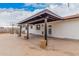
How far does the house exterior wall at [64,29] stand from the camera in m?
7.33

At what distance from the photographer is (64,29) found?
7598 millimetres

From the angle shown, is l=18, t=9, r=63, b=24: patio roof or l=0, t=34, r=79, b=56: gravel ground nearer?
l=0, t=34, r=79, b=56: gravel ground

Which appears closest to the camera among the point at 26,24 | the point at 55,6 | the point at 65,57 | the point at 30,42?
the point at 65,57

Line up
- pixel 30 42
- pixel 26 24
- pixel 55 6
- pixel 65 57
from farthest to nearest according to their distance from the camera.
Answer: pixel 26 24 < pixel 30 42 < pixel 55 6 < pixel 65 57

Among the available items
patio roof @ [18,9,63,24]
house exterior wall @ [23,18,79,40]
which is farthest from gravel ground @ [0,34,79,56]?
patio roof @ [18,9,63,24]

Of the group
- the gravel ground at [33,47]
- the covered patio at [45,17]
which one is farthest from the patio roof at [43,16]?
the gravel ground at [33,47]

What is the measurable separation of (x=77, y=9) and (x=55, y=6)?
765 millimetres

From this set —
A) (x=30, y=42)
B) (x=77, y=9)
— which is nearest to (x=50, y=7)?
(x=77, y=9)

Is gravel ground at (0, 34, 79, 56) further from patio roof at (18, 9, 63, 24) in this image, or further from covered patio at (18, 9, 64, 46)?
patio roof at (18, 9, 63, 24)

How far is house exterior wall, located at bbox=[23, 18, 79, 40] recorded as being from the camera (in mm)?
7332

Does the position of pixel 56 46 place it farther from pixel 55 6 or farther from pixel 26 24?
pixel 26 24

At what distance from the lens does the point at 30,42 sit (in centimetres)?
764

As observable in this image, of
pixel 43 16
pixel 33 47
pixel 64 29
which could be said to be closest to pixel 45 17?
pixel 43 16

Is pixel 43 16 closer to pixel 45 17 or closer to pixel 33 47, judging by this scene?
pixel 45 17
